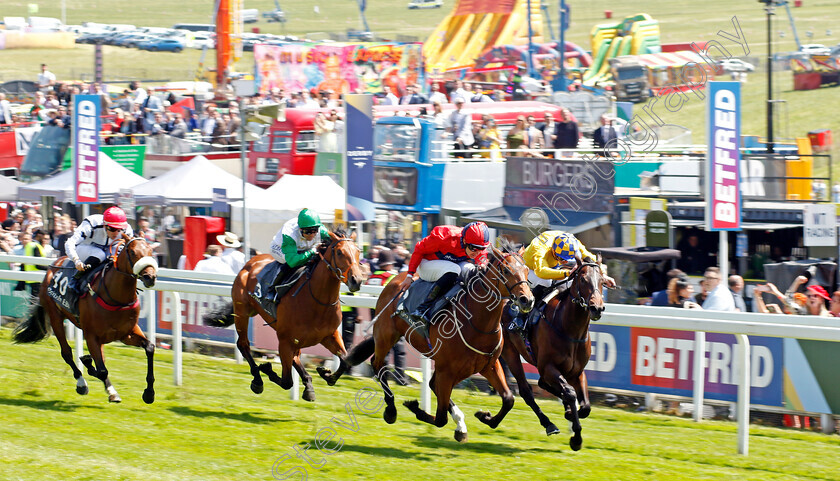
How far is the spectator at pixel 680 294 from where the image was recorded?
8.71 m

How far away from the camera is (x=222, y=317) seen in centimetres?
935

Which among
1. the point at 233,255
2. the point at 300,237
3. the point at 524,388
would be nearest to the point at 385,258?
the point at 233,255

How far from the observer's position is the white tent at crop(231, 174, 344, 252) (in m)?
14.3

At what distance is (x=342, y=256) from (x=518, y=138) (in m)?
7.93

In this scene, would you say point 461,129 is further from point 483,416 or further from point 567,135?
point 483,416

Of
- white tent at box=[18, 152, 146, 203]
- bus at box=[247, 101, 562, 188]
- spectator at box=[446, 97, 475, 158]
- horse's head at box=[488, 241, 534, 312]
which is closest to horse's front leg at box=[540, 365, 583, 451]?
horse's head at box=[488, 241, 534, 312]

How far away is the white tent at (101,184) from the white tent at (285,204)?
287cm

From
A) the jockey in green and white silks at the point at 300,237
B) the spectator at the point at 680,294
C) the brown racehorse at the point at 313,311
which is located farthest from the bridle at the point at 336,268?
the spectator at the point at 680,294

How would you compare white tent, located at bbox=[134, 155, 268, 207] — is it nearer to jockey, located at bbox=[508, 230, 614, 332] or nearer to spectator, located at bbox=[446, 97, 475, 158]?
spectator, located at bbox=[446, 97, 475, 158]

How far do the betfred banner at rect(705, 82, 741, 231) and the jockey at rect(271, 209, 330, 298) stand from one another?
11.7ft

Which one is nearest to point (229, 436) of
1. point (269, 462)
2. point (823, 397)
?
point (269, 462)

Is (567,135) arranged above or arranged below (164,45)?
below

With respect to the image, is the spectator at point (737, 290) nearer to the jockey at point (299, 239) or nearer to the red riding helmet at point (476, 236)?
the red riding helmet at point (476, 236)

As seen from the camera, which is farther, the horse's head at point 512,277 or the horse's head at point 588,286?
the horse's head at point 588,286
